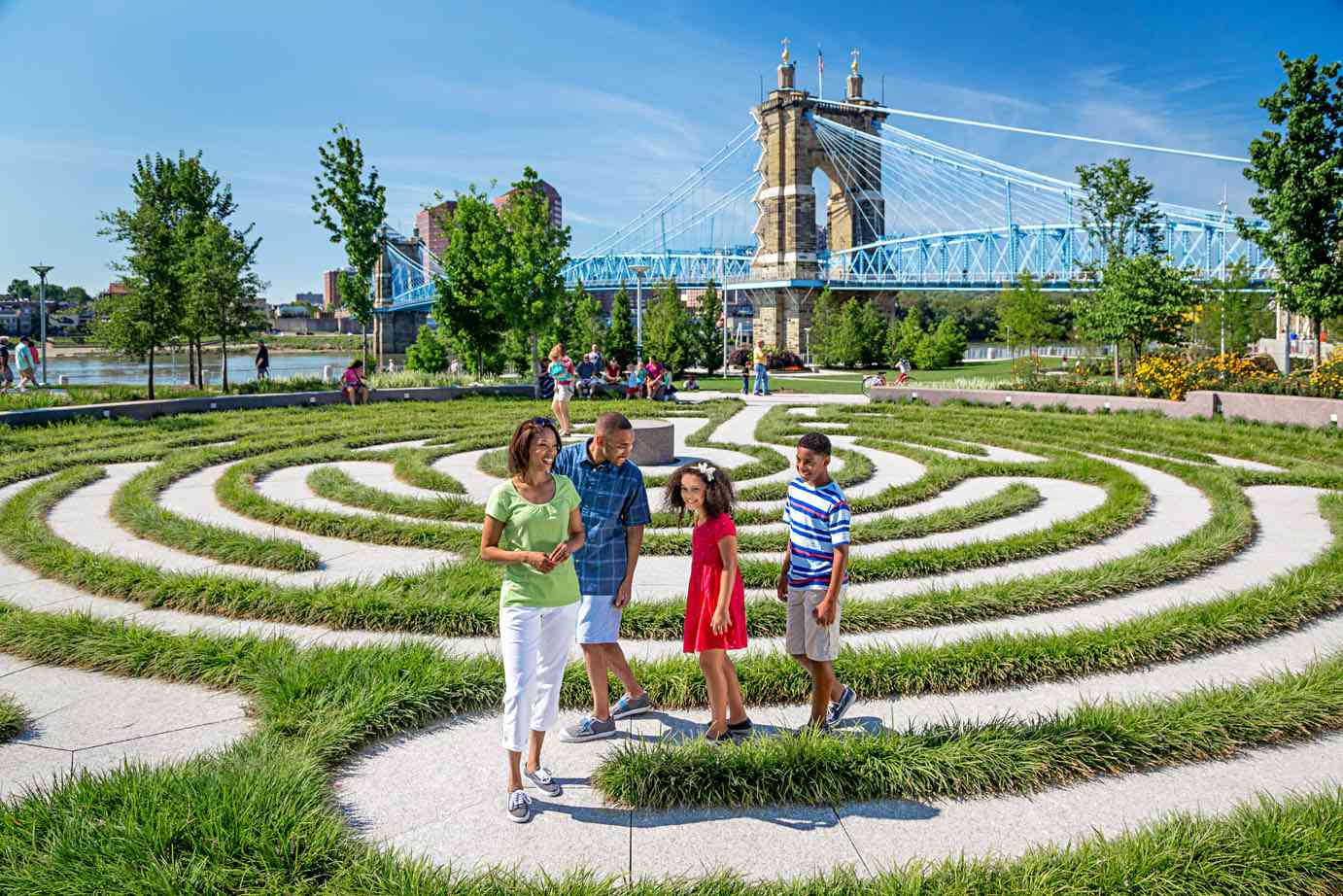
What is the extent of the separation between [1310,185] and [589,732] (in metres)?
22.3

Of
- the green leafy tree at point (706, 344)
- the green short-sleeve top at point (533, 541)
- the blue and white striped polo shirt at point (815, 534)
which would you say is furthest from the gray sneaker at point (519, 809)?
the green leafy tree at point (706, 344)

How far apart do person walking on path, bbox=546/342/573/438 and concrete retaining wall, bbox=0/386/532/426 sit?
859 cm

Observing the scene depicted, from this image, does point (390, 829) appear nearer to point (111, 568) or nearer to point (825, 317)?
point (111, 568)

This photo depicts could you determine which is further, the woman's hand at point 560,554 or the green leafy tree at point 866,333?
the green leafy tree at point 866,333

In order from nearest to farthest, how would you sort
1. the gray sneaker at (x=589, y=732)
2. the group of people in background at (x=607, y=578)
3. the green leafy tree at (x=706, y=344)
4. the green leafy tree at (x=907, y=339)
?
the group of people in background at (x=607, y=578), the gray sneaker at (x=589, y=732), the green leafy tree at (x=706, y=344), the green leafy tree at (x=907, y=339)

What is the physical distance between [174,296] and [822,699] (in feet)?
75.5

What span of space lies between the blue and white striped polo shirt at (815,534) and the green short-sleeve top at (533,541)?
1.10 metres

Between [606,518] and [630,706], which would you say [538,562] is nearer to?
[606,518]

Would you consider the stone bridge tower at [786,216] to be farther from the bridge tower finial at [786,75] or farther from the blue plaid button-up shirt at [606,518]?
the blue plaid button-up shirt at [606,518]

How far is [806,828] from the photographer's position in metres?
4.02

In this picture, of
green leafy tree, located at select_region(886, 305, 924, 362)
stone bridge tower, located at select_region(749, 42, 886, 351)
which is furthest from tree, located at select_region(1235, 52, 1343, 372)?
stone bridge tower, located at select_region(749, 42, 886, 351)

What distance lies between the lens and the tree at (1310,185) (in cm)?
2077

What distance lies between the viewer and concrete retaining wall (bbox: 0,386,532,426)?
1842cm

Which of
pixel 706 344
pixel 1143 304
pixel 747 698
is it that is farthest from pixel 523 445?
pixel 706 344
